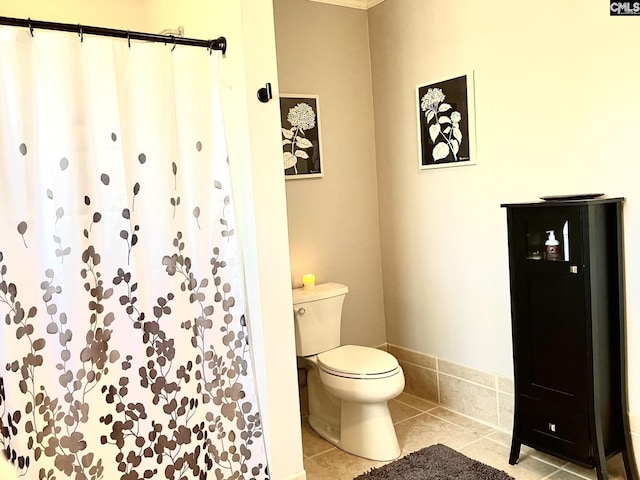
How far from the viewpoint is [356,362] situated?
2.80 m

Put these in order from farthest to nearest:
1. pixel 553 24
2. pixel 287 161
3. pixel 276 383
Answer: pixel 287 161, pixel 553 24, pixel 276 383

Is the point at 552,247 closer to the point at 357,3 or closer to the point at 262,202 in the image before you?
the point at 262,202

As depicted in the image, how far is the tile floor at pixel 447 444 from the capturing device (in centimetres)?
251

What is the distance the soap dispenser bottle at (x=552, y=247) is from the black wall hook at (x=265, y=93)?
1.33 m

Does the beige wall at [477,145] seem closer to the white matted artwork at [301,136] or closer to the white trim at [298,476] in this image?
the white matted artwork at [301,136]

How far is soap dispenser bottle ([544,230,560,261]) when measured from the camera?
2.37 m

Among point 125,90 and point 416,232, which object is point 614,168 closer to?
point 416,232

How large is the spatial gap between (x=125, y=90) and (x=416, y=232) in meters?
1.94

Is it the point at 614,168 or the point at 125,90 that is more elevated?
the point at 125,90

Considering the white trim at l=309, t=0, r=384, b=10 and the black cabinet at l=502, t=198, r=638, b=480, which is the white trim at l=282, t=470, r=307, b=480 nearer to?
the black cabinet at l=502, t=198, r=638, b=480

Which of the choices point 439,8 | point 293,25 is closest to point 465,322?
point 439,8

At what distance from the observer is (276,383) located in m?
2.31

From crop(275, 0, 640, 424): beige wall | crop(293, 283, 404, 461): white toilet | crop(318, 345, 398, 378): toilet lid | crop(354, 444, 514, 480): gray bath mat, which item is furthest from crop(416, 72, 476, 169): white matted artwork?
crop(354, 444, 514, 480): gray bath mat

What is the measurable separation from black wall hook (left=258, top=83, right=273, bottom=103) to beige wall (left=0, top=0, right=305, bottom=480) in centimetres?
2
